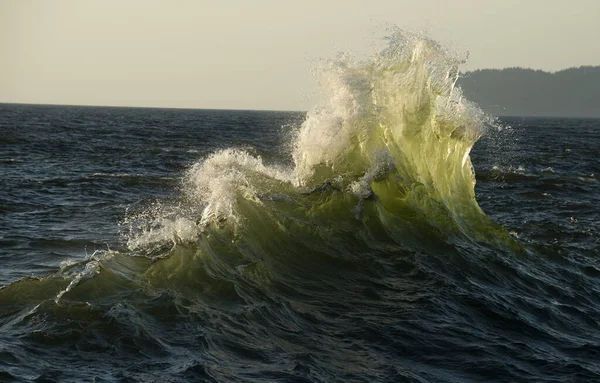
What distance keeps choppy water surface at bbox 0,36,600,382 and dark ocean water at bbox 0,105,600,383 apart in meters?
0.03

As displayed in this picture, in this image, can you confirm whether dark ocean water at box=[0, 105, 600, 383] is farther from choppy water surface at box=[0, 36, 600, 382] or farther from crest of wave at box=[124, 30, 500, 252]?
crest of wave at box=[124, 30, 500, 252]

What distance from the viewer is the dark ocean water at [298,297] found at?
320 inches

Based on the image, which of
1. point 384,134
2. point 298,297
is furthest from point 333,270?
point 384,134

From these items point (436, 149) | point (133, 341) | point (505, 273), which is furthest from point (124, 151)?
point (133, 341)

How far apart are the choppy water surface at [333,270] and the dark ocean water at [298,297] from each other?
31 millimetres

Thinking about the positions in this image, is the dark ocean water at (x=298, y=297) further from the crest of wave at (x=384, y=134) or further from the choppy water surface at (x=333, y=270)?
the crest of wave at (x=384, y=134)

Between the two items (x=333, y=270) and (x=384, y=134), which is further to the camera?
(x=384, y=134)

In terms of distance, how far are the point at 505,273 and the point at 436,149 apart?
4049mm

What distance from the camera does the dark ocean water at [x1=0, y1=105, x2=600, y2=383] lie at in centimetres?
813

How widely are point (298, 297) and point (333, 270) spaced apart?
1.39 metres

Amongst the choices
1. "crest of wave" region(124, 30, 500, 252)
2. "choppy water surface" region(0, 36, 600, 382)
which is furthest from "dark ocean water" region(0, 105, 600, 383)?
"crest of wave" region(124, 30, 500, 252)

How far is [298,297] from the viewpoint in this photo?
10.5 metres

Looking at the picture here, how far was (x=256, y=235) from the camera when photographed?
40.5ft

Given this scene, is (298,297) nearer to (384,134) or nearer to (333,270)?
(333,270)
